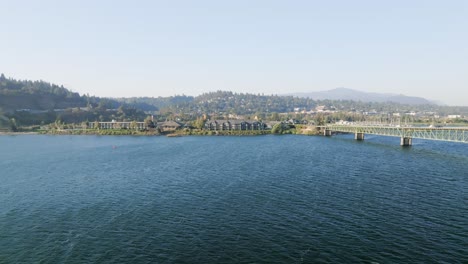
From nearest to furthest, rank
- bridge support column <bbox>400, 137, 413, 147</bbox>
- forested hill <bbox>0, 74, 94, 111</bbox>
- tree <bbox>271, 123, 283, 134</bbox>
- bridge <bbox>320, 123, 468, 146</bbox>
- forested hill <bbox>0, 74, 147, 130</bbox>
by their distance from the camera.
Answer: bridge <bbox>320, 123, 468, 146</bbox>
bridge support column <bbox>400, 137, 413, 147</bbox>
tree <bbox>271, 123, 283, 134</bbox>
forested hill <bbox>0, 74, 147, 130</bbox>
forested hill <bbox>0, 74, 94, 111</bbox>

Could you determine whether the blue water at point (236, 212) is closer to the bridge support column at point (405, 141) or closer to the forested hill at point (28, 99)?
the bridge support column at point (405, 141)

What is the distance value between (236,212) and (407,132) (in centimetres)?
6315

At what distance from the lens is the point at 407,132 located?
259ft

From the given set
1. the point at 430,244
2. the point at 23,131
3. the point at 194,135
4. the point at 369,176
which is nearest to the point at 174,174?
the point at 369,176

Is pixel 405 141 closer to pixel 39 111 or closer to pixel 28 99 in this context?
pixel 39 111

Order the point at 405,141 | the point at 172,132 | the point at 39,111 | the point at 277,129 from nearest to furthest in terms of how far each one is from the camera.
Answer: the point at 405,141 < the point at 172,132 < the point at 277,129 < the point at 39,111

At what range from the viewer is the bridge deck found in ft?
231

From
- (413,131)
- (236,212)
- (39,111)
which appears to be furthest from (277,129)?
(39,111)

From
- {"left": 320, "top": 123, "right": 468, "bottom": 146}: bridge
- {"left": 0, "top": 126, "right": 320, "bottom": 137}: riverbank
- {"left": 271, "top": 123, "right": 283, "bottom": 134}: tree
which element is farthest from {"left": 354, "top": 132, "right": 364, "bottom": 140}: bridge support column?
{"left": 271, "top": 123, "right": 283, "bottom": 134}: tree

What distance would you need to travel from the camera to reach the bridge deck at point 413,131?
231ft

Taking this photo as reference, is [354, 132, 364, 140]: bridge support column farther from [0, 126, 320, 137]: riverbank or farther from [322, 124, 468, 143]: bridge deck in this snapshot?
[0, 126, 320, 137]: riverbank

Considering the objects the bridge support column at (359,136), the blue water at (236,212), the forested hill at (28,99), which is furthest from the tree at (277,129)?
the forested hill at (28,99)

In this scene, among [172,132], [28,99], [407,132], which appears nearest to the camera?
[407,132]

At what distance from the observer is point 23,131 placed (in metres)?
122
